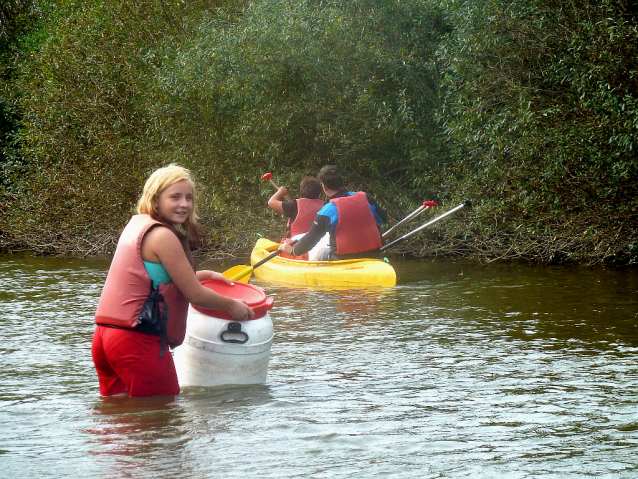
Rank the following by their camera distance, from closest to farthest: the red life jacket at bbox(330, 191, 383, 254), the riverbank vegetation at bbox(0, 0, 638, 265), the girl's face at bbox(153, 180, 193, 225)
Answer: the girl's face at bbox(153, 180, 193, 225), the red life jacket at bbox(330, 191, 383, 254), the riverbank vegetation at bbox(0, 0, 638, 265)

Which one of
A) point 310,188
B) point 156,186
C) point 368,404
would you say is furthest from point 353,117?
point 156,186

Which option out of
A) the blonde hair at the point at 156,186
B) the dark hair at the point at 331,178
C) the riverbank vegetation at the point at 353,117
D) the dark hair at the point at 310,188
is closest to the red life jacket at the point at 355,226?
the dark hair at the point at 331,178

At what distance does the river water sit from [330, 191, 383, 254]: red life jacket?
6.12ft

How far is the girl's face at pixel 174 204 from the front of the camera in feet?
12.3

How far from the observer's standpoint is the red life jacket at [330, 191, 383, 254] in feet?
30.7

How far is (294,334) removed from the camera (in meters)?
6.50

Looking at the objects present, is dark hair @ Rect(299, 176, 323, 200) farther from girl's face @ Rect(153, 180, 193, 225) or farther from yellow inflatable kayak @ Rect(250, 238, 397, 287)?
girl's face @ Rect(153, 180, 193, 225)

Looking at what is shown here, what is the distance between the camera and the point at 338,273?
936 centimetres

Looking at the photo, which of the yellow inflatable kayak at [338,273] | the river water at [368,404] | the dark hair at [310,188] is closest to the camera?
the river water at [368,404]

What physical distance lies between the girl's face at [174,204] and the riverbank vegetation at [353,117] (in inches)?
248

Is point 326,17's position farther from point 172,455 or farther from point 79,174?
point 172,455

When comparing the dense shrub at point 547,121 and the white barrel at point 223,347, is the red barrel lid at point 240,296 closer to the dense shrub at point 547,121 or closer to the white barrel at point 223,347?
the white barrel at point 223,347

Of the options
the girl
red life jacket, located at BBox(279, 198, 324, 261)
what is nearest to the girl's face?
the girl

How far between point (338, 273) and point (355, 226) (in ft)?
1.89
